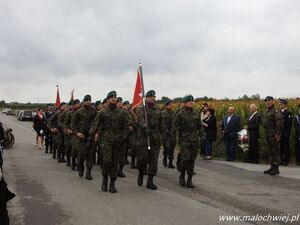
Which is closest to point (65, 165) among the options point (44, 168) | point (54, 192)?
point (44, 168)

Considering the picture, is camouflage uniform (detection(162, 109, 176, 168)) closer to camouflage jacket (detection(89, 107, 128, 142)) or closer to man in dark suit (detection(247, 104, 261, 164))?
man in dark suit (detection(247, 104, 261, 164))

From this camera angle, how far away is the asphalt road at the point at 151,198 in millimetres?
7727

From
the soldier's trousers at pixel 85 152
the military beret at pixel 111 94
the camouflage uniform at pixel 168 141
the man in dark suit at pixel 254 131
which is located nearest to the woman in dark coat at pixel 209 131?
the man in dark suit at pixel 254 131

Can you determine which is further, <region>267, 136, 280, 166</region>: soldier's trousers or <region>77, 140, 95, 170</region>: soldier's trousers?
<region>267, 136, 280, 166</region>: soldier's trousers

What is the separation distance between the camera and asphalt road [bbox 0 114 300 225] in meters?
7.73

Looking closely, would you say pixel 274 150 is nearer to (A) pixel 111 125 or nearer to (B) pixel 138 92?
(B) pixel 138 92

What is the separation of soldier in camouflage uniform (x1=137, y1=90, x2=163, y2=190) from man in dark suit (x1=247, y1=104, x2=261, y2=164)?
19.2ft

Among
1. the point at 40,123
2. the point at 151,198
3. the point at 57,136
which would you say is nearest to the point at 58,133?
the point at 57,136

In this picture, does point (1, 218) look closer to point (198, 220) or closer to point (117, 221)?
point (117, 221)

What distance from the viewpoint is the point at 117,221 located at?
743 cm

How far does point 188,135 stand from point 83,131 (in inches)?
130

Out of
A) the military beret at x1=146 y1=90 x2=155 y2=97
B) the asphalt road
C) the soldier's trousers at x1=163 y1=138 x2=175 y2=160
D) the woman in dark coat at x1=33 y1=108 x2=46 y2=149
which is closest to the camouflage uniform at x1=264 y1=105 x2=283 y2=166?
the asphalt road

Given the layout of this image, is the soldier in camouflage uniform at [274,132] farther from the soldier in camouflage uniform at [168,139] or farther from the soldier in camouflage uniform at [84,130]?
the soldier in camouflage uniform at [84,130]

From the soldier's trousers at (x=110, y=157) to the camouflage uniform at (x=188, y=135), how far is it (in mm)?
1552
